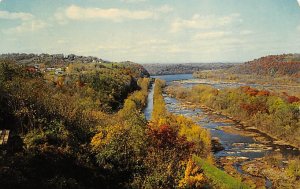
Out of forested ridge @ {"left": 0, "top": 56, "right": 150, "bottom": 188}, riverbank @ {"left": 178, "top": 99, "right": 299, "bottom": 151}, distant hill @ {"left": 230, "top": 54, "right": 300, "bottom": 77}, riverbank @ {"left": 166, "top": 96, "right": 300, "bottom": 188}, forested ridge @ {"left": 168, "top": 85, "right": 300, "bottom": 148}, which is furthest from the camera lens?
distant hill @ {"left": 230, "top": 54, "right": 300, "bottom": 77}

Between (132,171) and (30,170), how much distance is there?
6.25 meters

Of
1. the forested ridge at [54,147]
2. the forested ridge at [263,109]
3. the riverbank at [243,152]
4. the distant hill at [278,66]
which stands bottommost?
the riverbank at [243,152]

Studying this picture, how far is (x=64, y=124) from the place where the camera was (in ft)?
76.6

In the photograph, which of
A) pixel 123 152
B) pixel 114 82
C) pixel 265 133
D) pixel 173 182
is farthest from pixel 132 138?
pixel 114 82

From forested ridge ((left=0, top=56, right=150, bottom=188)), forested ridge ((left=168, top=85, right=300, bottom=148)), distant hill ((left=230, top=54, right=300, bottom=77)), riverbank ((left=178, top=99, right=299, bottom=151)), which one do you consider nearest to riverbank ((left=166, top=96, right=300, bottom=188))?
riverbank ((left=178, top=99, right=299, bottom=151))

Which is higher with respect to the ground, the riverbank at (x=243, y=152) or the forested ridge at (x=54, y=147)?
the forested ridge at (x=54, y=147)

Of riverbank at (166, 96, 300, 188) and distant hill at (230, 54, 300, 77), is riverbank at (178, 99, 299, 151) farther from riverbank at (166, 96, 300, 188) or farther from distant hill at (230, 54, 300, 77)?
distant hill at (230, 54, 300, 77)

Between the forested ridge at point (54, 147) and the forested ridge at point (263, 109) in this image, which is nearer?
the forested ridge at point (54, 147)

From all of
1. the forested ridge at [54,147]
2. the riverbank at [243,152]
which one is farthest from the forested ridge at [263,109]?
the forested ridge at [54,147]

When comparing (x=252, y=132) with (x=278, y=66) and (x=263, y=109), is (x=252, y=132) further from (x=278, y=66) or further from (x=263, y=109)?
(x=278, y=66)

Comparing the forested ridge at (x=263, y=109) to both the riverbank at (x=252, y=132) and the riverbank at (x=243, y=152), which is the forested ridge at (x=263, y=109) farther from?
the riverbank at (x=243, y=152)

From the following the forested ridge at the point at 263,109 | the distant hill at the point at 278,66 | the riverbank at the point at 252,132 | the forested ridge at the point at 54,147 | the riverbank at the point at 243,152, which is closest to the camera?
the forested ridge at the point at 54,147

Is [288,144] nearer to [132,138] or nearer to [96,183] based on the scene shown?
[132,138]

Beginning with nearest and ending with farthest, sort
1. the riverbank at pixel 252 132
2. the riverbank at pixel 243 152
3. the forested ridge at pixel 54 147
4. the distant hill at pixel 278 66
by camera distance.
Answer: the forested ridge at pixel 54 147
the riverbank at pixel 243 152
the riverbank at pixel 252 132
the distant hill at pixel 278 66
